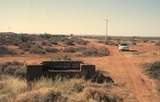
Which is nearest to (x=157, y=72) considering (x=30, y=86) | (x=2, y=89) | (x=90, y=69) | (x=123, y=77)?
(x=123, y=77)

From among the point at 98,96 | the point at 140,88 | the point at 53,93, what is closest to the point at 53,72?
the point at 140,88

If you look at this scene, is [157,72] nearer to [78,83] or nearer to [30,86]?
[78,83]

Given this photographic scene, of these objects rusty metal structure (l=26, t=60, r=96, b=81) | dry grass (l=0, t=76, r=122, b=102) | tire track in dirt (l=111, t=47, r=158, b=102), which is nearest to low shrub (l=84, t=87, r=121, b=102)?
dry grass (l=0, t=76, r=122, b=102)

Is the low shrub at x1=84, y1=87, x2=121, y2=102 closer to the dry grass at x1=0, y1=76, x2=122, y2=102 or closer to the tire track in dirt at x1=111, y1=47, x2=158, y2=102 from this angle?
the dry grass at x1=0, y1=76, x2=122, y2=102

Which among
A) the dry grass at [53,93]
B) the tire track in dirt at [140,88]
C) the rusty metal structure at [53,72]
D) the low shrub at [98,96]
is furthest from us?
the rusty metal structure at [53,72]

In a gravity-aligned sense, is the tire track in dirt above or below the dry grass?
below

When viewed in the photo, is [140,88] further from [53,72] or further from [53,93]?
[53,93]

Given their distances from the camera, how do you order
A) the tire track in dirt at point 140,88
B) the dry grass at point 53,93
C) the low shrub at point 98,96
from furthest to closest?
the tire track in dirt at point 140,88 < the low shrub at point 98,96 < the dry grass at point 53,93

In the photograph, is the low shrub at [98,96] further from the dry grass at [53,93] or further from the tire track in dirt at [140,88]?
the tire track in dirt at [140,88]

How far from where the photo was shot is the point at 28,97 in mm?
12773

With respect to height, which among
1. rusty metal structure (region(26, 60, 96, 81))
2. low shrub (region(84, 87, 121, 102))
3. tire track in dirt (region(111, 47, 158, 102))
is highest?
rusty metal structure (region(26, 60, 96, 81))

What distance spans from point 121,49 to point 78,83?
4088 cm

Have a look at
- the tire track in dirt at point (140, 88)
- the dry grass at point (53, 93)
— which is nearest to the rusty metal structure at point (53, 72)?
the dry grass at point (53, 93)

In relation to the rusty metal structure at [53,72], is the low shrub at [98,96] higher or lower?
lower
